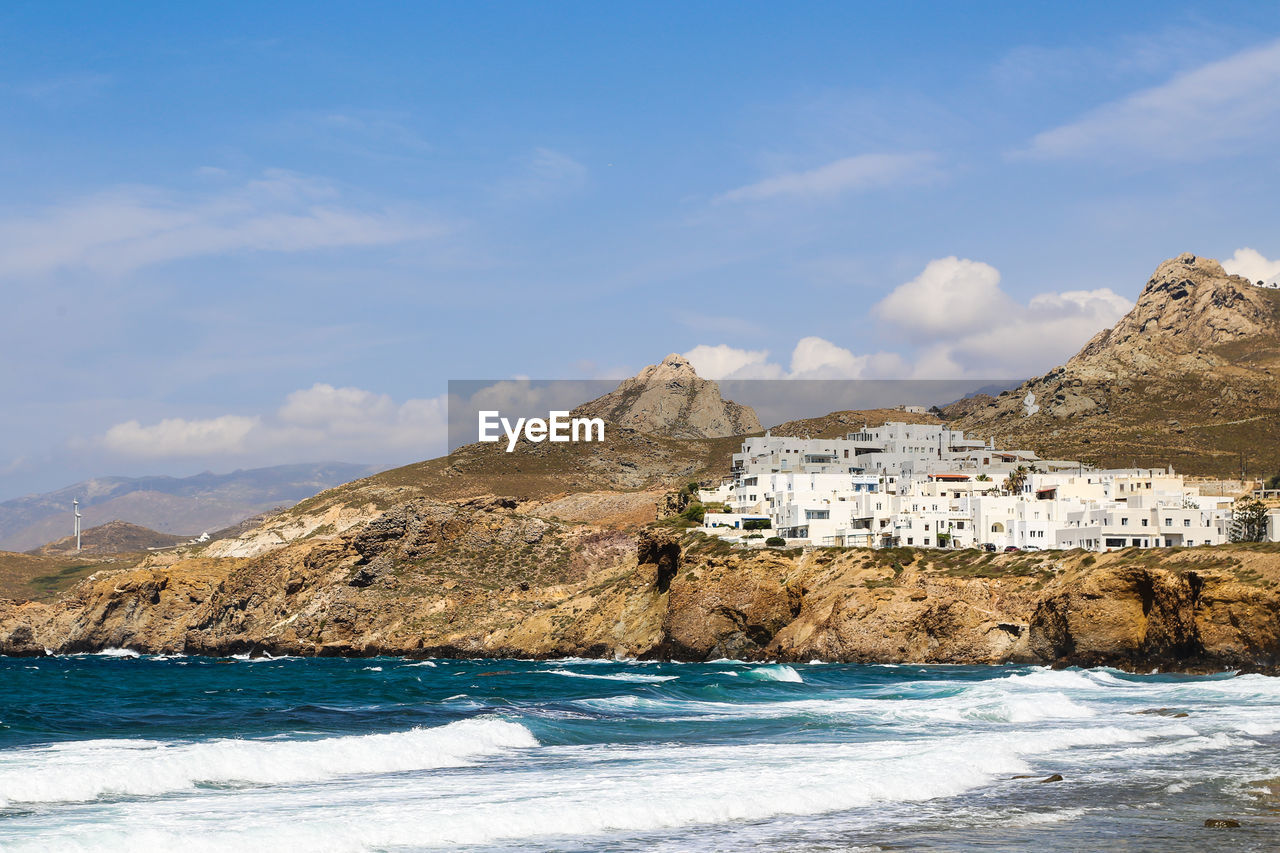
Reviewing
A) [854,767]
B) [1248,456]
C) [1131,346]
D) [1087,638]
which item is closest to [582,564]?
[1087,638]

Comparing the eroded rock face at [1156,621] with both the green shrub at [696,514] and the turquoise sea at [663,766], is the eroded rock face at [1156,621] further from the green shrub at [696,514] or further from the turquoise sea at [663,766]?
the green shrub at [696,514]

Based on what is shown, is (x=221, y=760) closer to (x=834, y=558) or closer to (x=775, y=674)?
(x=775, y=674)

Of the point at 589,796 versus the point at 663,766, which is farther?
the point at 663,766

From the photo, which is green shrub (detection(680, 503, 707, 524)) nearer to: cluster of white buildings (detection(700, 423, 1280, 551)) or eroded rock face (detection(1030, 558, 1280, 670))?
cluster of white buildings (detection(700, 423, 1280, 551))

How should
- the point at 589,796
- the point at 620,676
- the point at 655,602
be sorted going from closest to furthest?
the point at 589,796 < the point at 620,676 < the point at 655,602

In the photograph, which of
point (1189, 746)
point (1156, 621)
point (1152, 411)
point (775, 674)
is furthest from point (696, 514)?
point (1152, 411)

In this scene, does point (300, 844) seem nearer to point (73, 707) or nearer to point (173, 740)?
point (173, 740)

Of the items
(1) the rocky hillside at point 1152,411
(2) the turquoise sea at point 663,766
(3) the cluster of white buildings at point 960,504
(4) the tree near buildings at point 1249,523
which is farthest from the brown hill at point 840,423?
(2) the turquoise sea at point 663,766
